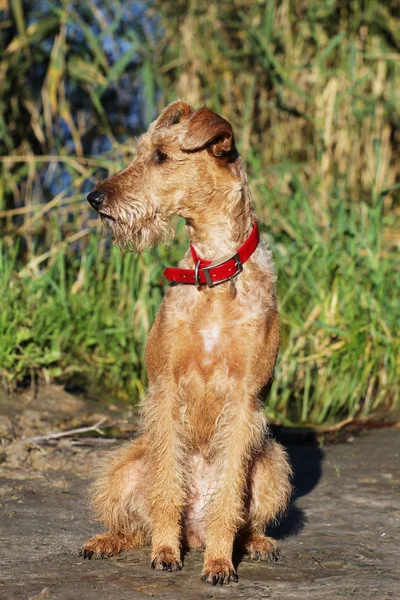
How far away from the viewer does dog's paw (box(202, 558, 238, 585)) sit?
10.7 feet

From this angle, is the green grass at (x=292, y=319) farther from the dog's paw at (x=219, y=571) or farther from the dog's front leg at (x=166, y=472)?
the dog's paw at (x=219, y=571)

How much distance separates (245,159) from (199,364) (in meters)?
4.17

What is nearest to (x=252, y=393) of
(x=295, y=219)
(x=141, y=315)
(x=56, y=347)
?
(x=56, y=347)

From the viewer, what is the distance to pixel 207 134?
3625mm

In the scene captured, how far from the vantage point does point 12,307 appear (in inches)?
230

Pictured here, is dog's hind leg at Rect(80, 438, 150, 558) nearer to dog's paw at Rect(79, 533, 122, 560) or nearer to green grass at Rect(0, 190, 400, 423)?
dog's paw at Rect(79, 533, 122, 560)

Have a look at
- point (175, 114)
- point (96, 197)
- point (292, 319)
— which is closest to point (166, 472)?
point (96, 197)

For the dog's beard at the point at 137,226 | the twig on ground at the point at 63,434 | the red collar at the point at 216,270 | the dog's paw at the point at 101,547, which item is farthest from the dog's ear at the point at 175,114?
the twig on ground at the point at 63,434

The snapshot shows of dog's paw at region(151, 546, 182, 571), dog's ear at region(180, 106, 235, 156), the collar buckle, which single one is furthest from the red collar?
dog's paw at region(151, 546, 182, 571)

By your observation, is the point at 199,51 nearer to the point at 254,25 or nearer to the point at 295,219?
the point at 254,25

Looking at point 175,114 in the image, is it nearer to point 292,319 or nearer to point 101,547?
point 101,547

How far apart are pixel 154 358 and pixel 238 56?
190 inches

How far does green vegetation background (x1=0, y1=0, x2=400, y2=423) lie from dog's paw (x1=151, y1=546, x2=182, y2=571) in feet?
7.63

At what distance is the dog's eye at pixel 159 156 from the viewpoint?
372cm
